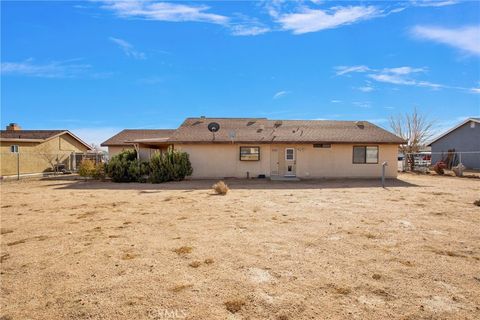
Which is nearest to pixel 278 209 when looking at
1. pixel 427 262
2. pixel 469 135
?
pixel 427 262

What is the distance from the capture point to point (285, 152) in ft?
62.6

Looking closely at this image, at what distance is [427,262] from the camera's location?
4617mm

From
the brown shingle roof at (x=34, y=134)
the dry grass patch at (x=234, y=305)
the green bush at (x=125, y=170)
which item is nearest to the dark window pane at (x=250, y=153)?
the green bush at (x=125, y=170)

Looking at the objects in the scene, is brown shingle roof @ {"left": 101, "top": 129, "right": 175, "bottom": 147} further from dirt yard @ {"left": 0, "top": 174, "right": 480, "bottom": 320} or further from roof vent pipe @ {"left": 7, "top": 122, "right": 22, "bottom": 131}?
dirt yard @ {"left": 0, "top": 174, "right": 480, "bottom": 320}

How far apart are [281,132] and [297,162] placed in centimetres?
223

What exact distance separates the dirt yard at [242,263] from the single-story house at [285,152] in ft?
32.1

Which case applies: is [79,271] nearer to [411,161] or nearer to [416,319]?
[416,319]

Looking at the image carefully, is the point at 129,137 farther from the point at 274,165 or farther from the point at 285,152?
the point at 285,152

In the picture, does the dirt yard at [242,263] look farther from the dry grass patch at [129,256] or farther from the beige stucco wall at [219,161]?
the beige stucco wall at [219,161]

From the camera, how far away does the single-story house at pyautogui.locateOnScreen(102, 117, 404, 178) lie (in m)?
18.5

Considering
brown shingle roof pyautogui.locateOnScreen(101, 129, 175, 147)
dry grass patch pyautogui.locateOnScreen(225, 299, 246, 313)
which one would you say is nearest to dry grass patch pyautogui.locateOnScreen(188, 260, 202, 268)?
dry grass patch pyautogui.locateOnScreen(225, 299, 246, 313)

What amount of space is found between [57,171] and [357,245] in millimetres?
26527

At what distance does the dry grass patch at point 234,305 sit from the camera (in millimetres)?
3264

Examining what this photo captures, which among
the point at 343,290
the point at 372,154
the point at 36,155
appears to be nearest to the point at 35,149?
the point at 36,155
